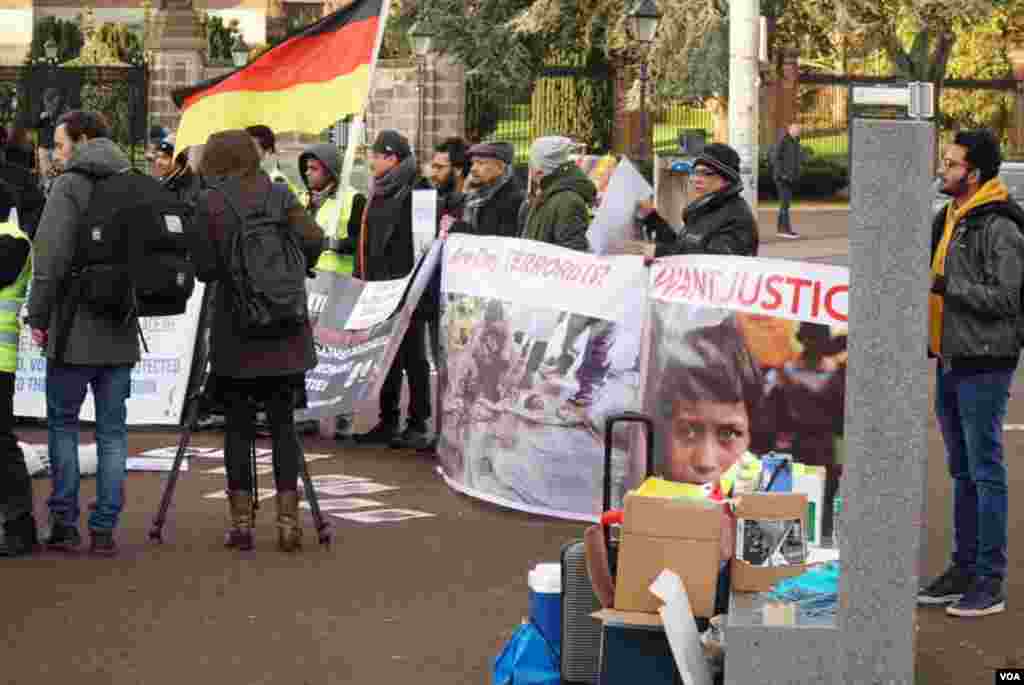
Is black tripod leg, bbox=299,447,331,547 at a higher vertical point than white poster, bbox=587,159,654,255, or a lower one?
lower

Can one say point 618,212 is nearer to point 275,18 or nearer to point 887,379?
point 887,379

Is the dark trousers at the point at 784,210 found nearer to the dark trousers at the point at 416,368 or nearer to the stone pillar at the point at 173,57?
the stone pillar at the point at 173,57

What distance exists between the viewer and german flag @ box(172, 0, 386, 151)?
11.9 meters

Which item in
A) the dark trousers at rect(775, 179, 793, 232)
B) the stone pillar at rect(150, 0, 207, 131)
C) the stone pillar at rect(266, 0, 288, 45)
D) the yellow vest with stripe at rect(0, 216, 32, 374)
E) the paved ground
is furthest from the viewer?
the stone pillar at rect(266, 0, 288, 45)

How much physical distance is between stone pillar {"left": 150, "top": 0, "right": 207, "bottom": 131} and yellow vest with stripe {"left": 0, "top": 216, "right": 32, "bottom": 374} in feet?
114

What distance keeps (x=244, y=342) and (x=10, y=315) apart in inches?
38.2

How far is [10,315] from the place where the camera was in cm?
893

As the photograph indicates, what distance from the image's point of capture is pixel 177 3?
44.1 meters

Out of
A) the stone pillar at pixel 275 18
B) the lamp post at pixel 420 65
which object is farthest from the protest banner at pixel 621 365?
the stone pillar at pixel 275 18

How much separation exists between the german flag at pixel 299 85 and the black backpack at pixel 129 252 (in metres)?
2.44

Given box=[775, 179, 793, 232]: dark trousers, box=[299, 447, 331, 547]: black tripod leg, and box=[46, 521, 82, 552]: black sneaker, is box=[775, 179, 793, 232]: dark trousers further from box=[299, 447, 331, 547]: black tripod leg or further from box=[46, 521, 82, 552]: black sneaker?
box=[46, 521, 82, 552]: black sneaker

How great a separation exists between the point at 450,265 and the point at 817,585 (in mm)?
4667

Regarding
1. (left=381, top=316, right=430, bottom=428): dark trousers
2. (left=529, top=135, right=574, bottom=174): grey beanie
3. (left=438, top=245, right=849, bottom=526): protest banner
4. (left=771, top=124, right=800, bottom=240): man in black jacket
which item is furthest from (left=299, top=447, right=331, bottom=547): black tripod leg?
(left=771, top=124, right=800, bottom=240): man in black jacket

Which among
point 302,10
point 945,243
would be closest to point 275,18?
point 302,10
